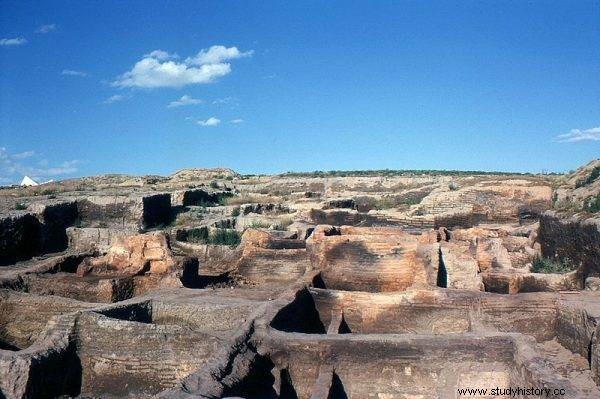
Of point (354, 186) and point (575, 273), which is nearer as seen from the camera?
point (575, 273)

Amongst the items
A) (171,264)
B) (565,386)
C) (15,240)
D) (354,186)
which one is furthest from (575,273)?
(354,186)

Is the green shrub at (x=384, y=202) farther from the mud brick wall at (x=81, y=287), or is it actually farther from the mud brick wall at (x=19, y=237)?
the mud brick wall at (x=81, y=287)

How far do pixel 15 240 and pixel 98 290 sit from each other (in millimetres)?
7139

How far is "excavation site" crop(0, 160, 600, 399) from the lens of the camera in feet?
21.1

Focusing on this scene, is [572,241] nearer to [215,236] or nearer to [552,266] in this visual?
[552,266]

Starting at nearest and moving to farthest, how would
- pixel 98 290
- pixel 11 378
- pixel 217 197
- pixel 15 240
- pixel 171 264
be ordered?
1. pixel 11 378
2. pixel 98 290
3. pixel 171 264
4. pixel 15 240
5. pixel 217 197

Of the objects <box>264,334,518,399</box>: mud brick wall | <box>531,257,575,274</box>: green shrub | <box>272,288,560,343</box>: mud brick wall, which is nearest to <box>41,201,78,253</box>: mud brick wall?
<box>272,288,560,343</box>: mud brick wall

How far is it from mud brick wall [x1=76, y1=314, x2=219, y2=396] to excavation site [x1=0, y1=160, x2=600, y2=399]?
0.02 m

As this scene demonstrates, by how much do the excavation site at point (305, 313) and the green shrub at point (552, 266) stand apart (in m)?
0.06

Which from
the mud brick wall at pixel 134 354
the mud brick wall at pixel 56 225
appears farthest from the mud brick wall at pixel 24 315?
the mud brick wall at pixel 56 225

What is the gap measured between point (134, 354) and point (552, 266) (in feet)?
29.4

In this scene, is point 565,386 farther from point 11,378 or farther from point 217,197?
point 217,197

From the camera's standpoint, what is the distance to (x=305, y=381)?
6629 millimetres

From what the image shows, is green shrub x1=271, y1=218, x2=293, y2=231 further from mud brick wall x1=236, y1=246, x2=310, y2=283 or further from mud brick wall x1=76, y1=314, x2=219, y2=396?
mud brick wall x1=76, y1=314, x2=219, y2=396
